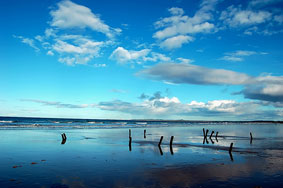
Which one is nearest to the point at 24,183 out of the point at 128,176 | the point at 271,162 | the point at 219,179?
the point at 128,176

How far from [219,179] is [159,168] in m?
4.94

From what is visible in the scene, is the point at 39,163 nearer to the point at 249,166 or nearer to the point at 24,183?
the point at 24,183

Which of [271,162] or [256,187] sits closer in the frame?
[256,187]

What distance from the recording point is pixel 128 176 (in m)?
15.9

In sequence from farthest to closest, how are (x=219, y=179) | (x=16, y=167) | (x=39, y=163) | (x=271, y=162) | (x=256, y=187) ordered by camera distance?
(x=271, y=162) < (x=39, y=163) < (x=16, y=167) < (x=219, y=179) < (x=256, y=187)

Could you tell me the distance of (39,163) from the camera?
1944cm

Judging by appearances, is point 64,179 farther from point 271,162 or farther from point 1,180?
point 271,162

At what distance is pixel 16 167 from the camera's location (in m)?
17.8

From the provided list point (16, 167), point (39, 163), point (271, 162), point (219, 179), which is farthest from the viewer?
point (271, 162)

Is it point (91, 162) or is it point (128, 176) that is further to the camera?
point (91, 162)

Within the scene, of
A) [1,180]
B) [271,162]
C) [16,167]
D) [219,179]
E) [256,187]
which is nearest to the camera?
[256,187]

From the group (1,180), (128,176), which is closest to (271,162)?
(128,176)

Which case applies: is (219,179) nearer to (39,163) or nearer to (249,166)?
(249,166)

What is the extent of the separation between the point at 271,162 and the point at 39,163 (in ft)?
70.5
